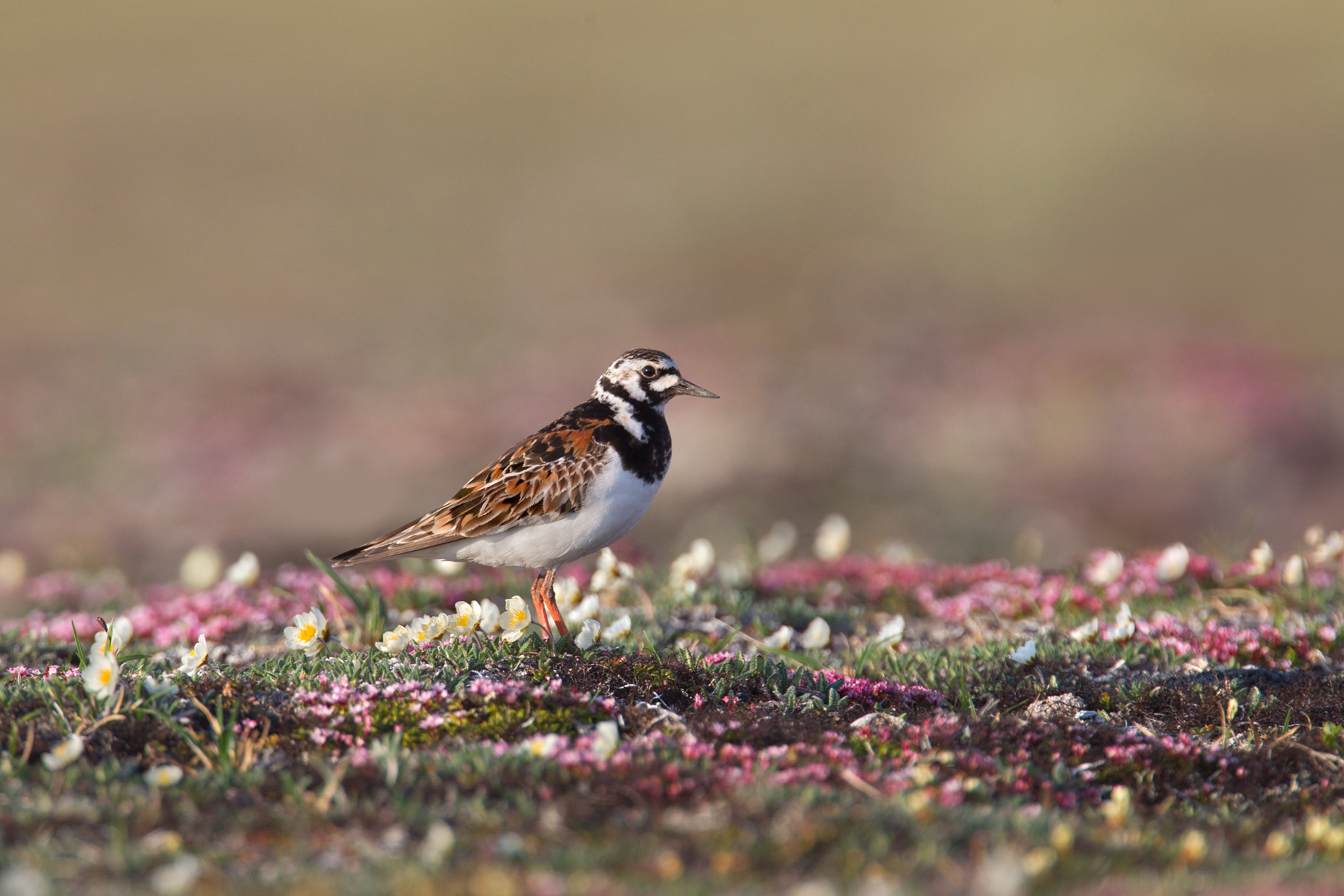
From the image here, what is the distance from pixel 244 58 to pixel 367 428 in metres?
57.3

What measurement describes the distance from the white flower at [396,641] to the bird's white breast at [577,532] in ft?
3.84

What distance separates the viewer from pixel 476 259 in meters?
46.5

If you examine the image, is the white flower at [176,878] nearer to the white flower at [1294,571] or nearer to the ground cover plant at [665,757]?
the ground cover plant at [665,757]

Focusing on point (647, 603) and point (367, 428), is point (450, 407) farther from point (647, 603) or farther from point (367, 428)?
point (647, 603)

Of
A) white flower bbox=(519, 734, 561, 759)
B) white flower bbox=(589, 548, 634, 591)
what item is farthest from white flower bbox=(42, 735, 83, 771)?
white flower bbox=(589, 548, 634, 591)

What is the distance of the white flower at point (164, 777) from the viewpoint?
209 inches

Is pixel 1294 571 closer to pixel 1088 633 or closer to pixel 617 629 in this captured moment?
pixel 1088 633

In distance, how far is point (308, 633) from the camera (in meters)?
7.36

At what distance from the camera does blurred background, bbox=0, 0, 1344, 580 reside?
21.4 m

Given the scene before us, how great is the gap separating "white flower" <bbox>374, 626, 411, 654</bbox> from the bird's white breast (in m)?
1.17

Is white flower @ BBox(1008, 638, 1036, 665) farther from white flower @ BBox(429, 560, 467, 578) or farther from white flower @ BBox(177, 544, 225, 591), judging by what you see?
white flower @ BBox(177, 544, 225, 591)

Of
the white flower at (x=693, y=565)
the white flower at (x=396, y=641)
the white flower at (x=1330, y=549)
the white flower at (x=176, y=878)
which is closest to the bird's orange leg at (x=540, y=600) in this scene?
the white flower at (x=396, y=641)

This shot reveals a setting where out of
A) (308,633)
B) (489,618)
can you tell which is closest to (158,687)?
(308,633)

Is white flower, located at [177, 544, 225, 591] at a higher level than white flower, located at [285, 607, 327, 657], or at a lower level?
lower
